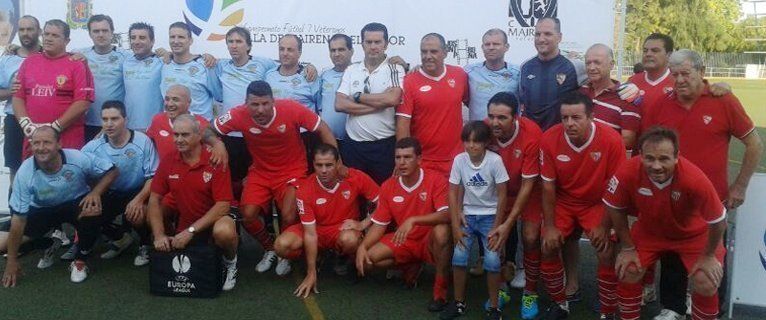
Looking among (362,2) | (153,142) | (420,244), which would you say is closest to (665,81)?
(420,244)

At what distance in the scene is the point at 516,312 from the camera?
16.1ft

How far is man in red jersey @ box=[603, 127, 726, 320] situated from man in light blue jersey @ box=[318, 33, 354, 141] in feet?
9.12

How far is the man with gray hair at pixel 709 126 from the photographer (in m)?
4.54

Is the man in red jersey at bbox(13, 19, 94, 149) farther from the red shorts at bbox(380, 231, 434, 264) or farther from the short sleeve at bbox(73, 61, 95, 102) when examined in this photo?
the red shorts at bbox(380, 231, 434, 264)

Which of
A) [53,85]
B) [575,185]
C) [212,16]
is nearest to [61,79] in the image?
[53,85]

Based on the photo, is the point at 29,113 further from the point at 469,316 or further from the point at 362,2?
the point at 469,316

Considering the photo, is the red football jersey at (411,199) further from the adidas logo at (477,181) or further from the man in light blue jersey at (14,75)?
the man in light blue jersey at (14,75)

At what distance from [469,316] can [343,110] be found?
2000mm

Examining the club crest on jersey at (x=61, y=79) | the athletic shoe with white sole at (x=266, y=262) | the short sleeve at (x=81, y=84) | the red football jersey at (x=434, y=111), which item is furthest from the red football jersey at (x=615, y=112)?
the club crest on jersey at (x=61, y=79)

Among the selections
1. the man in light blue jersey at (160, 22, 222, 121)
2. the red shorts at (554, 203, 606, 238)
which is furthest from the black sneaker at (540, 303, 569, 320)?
the man in light blue jersey at (160, 22, 222, 121)

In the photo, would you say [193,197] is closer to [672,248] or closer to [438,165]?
[438,165]

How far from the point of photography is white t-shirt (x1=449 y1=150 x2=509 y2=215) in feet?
15.7

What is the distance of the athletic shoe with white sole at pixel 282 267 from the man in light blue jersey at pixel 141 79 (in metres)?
2.00

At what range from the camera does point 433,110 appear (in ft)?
18.9
